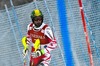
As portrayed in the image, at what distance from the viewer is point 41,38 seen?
5.32 metres

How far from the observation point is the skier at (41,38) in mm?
5207

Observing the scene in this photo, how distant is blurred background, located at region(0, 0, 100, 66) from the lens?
22.3 feet

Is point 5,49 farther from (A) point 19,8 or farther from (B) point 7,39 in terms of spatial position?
(A) point 19,8

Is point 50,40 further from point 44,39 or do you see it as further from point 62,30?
point 62,30

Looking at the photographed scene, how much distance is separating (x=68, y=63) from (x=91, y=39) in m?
0.56

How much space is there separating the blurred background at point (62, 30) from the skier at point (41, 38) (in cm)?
148

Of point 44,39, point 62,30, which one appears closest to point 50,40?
point 44,39

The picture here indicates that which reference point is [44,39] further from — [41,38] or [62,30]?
[62,30]

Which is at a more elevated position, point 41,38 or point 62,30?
point 41,38

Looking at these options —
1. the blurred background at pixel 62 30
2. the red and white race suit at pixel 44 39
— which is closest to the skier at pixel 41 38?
the red and white race suit at pixel 44 39

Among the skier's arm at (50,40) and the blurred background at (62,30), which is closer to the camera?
the skier's arm at (50,40)

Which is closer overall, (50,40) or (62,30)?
(50,40)

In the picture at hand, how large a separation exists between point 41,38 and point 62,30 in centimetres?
164

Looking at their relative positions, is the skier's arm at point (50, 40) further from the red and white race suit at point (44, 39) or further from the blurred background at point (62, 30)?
the blurred background at point (62, 30)
